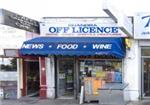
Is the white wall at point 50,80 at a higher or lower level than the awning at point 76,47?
lower

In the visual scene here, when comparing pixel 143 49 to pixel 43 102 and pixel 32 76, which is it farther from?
pixel 32 76

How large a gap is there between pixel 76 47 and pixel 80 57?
4.86 ft

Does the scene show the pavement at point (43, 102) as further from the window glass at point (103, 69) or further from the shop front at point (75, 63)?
the window glass at point (103, 69)

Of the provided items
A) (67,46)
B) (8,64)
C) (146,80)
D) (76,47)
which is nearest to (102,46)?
(76,47)

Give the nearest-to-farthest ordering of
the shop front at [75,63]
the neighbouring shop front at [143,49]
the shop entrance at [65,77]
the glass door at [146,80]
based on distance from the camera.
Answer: the shop front at [75,63], the neighbouring shop front at [143,49], the glass door at [146,80], the shop entrance at [65,77]

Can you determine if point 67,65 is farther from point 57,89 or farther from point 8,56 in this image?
point 8,56

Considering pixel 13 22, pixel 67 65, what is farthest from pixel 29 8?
pixel 13 22

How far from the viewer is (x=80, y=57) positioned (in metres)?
25.8

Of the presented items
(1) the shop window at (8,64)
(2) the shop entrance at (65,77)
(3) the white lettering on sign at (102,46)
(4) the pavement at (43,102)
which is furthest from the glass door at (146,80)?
(1) the shop window at (8,64)

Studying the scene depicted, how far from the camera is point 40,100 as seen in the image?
84.2ft

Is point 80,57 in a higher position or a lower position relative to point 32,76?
higher

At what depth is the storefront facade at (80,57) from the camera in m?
24.5

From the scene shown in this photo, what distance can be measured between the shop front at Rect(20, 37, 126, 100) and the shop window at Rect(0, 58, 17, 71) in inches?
59.7

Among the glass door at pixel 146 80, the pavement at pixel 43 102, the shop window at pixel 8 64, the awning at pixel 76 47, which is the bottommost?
the pavement at pixel 43 102
